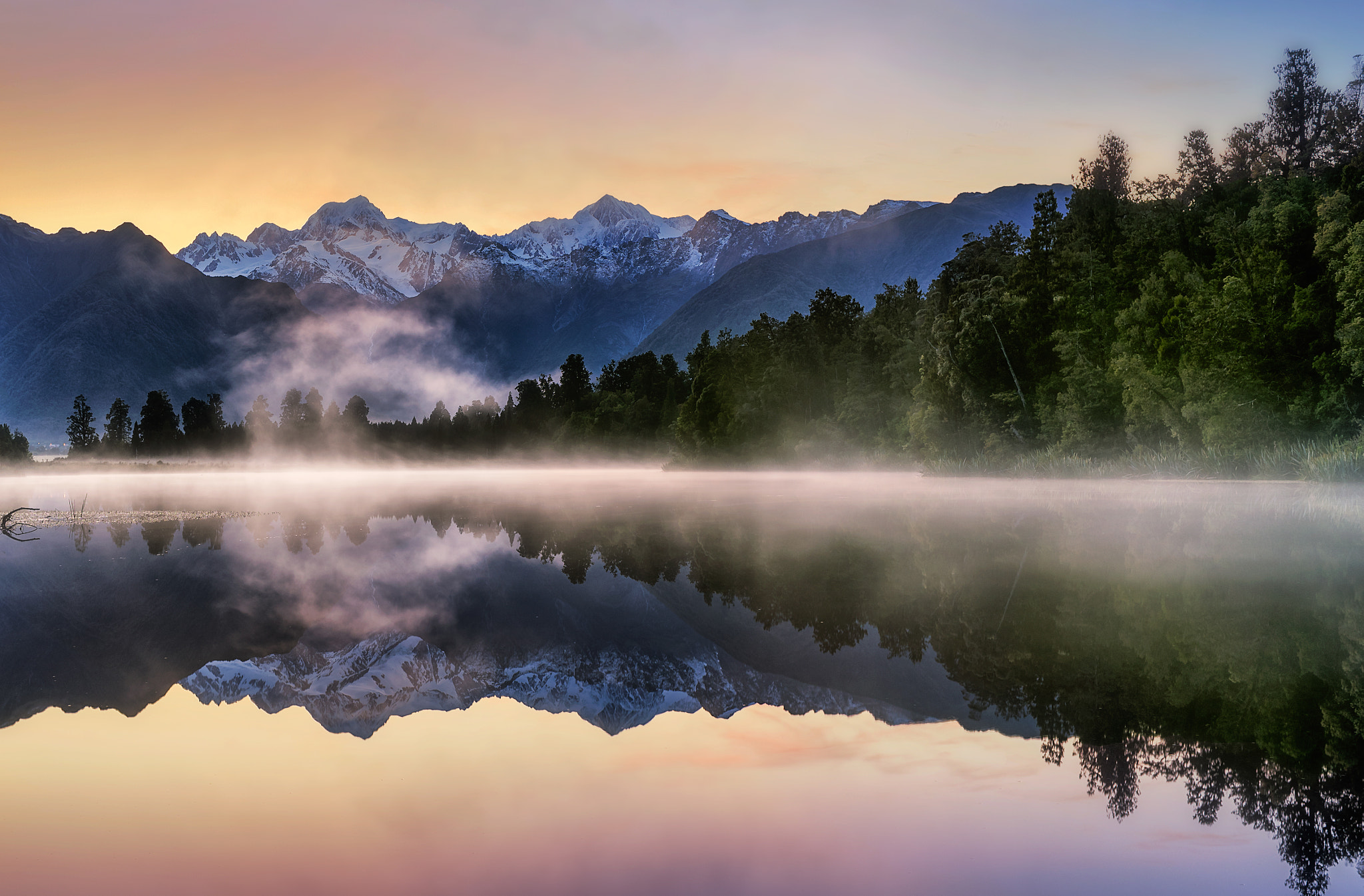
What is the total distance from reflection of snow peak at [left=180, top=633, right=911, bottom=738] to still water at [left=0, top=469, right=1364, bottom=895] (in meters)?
0.07

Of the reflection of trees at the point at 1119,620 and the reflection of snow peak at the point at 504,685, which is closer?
the reflection of trees at the point at 1119,620

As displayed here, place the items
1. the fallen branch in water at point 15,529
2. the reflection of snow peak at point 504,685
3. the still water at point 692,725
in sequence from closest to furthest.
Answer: the still water at point 692,725 → the reflection of snow peak at point 504,685 → the fallen branch in water at point 15,529

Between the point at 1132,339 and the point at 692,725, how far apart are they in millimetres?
74676

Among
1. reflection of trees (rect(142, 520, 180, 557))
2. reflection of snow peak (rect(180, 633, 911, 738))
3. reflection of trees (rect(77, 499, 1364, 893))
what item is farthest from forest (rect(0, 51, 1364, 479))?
reflection of trees (rect(142, 520, 180, 557))

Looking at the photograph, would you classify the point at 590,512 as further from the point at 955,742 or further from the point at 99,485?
the point at 99,485

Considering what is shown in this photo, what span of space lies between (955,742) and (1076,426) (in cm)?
7149

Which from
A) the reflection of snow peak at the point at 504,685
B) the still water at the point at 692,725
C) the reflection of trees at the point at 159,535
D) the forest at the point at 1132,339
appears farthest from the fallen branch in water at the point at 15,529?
the forest at the point at 1132,339

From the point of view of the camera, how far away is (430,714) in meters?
11.2

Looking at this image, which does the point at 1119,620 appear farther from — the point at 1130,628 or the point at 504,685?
the point at 504,685

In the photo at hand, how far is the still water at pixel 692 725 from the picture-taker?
680cm

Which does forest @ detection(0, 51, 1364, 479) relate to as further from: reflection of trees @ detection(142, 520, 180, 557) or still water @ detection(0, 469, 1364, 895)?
reflection of trees @ detection(142, 520, 180, 557)

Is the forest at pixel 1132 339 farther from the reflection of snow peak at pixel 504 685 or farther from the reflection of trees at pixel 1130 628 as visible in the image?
the reflection of snow peak at pixel 504 685

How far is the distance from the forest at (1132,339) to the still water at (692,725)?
4425 centimetres

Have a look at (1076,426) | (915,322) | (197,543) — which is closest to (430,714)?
(197,543)
